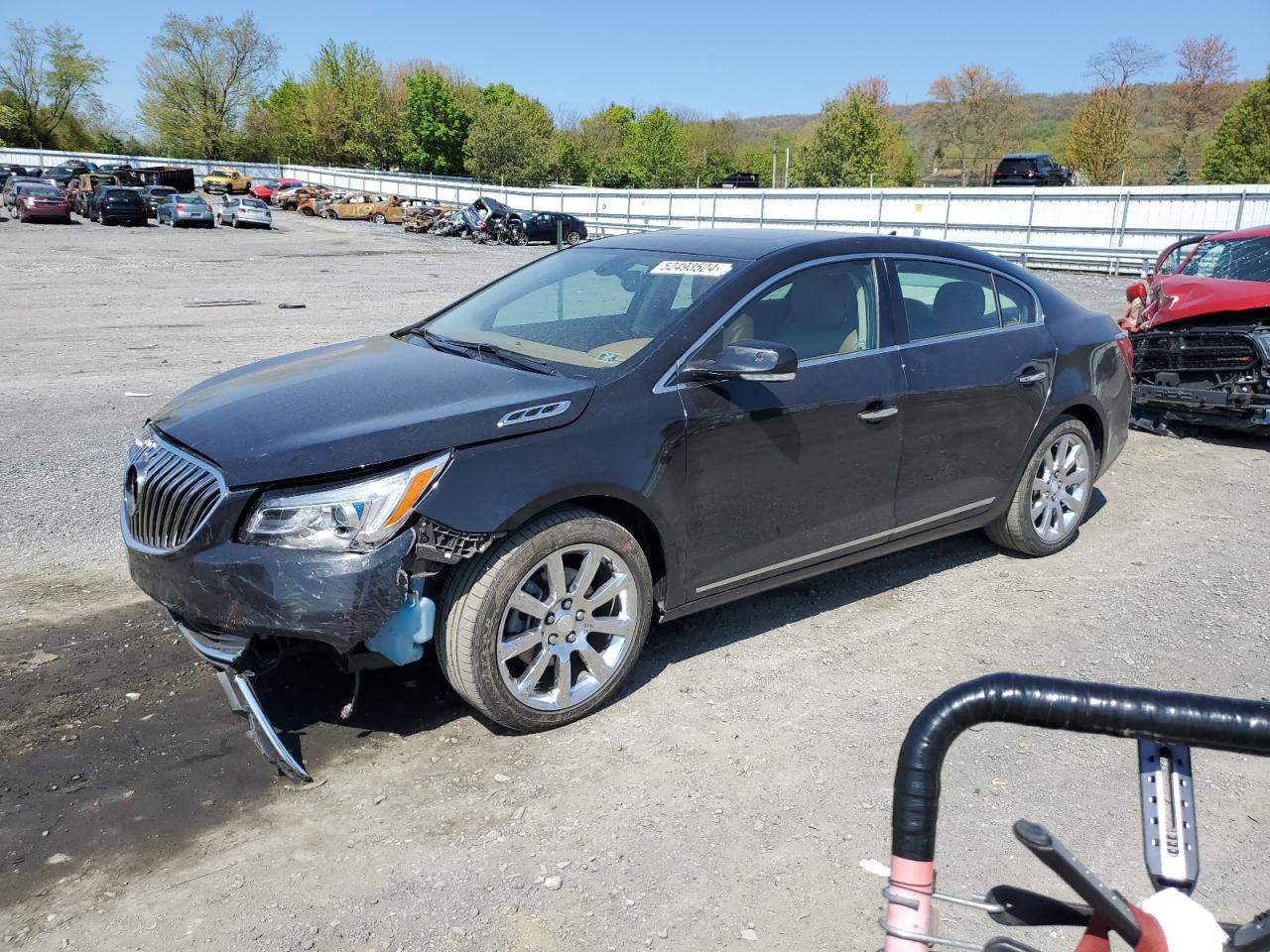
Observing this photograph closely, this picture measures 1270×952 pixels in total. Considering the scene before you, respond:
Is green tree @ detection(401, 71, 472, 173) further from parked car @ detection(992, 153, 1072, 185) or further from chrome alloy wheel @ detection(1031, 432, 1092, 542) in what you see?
chrome alloy wheel @ detection(1031, 432, 1092, 542)

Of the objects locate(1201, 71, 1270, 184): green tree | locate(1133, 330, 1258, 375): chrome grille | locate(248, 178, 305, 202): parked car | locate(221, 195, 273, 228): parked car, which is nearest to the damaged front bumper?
locate(1133, 330, 1258, 375): chrome grille

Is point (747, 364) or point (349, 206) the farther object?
point (349, 206)

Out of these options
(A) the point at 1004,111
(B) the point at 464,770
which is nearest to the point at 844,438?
(B) the point at 464,770

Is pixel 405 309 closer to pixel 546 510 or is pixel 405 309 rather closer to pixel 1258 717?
pixel 546 510

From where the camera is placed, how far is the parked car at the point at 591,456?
3355 millimetres

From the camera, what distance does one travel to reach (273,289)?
2095 centimetres

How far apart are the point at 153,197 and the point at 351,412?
155ft

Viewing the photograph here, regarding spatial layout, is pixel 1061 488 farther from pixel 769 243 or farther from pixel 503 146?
pixel 503 146

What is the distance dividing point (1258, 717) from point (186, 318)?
659 inches

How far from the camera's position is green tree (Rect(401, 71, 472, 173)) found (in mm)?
88688

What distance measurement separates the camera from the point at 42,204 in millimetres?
40688

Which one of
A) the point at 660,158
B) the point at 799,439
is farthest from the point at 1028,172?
the point at 660,158

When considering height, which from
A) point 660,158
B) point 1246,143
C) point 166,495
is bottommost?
point 166,495

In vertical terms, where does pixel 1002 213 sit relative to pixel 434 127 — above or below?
below
